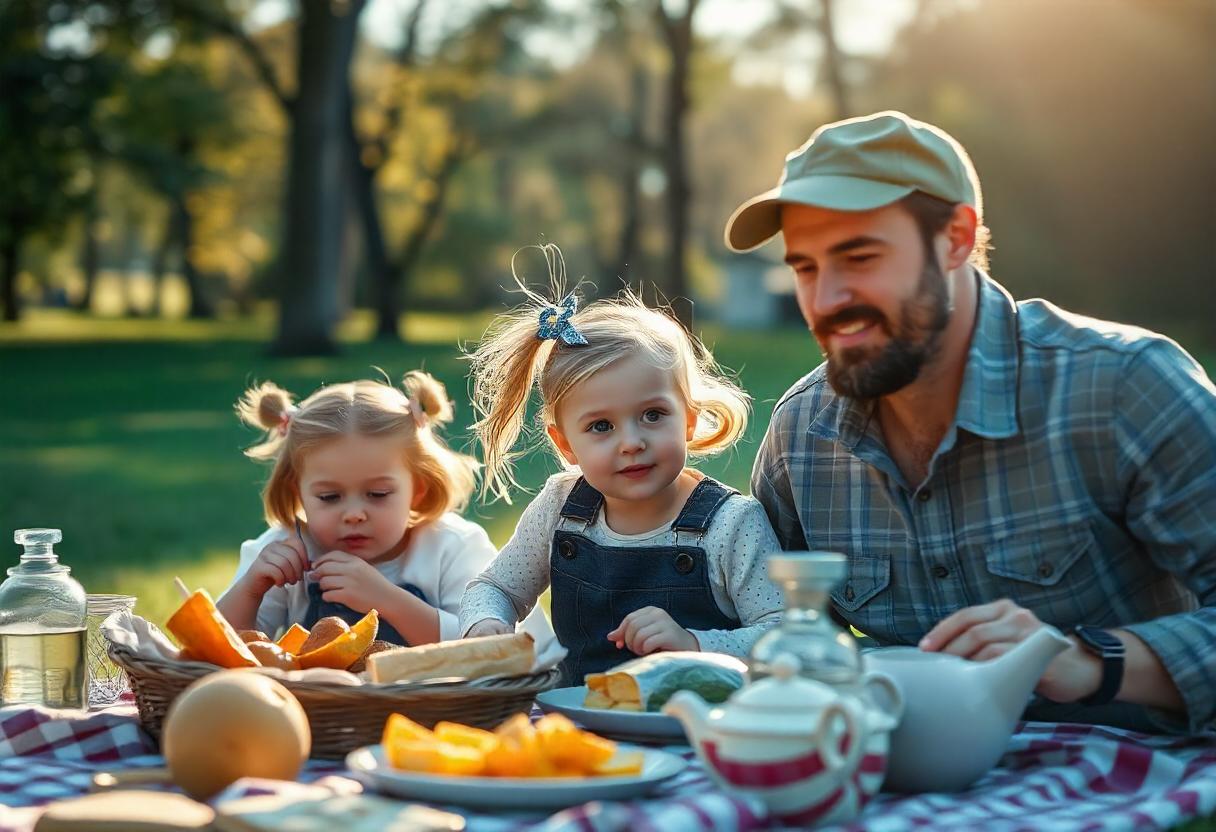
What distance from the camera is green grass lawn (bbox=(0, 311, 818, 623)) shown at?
905 cm

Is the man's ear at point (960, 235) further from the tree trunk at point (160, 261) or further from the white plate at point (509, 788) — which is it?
the tree trunk at point (160, 261)

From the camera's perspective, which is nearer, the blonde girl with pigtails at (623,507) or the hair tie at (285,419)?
the blonde girl with pigtails at (623,507)

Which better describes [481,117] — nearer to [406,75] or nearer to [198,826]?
[406,75]

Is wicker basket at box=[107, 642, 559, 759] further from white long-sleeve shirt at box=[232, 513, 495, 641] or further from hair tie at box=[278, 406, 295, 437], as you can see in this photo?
hair tie at box=[278, 406, 295, 437]

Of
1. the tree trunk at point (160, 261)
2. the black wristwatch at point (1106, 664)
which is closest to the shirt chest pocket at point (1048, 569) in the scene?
the black wristwatch at point (1106, 664)

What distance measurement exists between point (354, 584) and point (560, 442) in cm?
59

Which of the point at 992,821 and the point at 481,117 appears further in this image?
the point at 481,117

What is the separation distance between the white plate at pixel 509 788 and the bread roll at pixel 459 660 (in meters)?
0.34

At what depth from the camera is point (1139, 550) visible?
3119 mm

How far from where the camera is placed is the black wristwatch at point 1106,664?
2.71 m

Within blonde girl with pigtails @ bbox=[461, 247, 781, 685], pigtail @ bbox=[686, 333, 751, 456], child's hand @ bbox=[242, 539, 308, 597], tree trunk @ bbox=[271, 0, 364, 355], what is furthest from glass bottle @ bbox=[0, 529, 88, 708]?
tree trunk @ bbox=[271, 0, 364, 355]

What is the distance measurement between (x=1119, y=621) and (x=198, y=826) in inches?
75.9

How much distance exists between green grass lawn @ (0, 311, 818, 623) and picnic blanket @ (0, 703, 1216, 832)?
143cm

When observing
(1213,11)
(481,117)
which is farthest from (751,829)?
(481,117)
